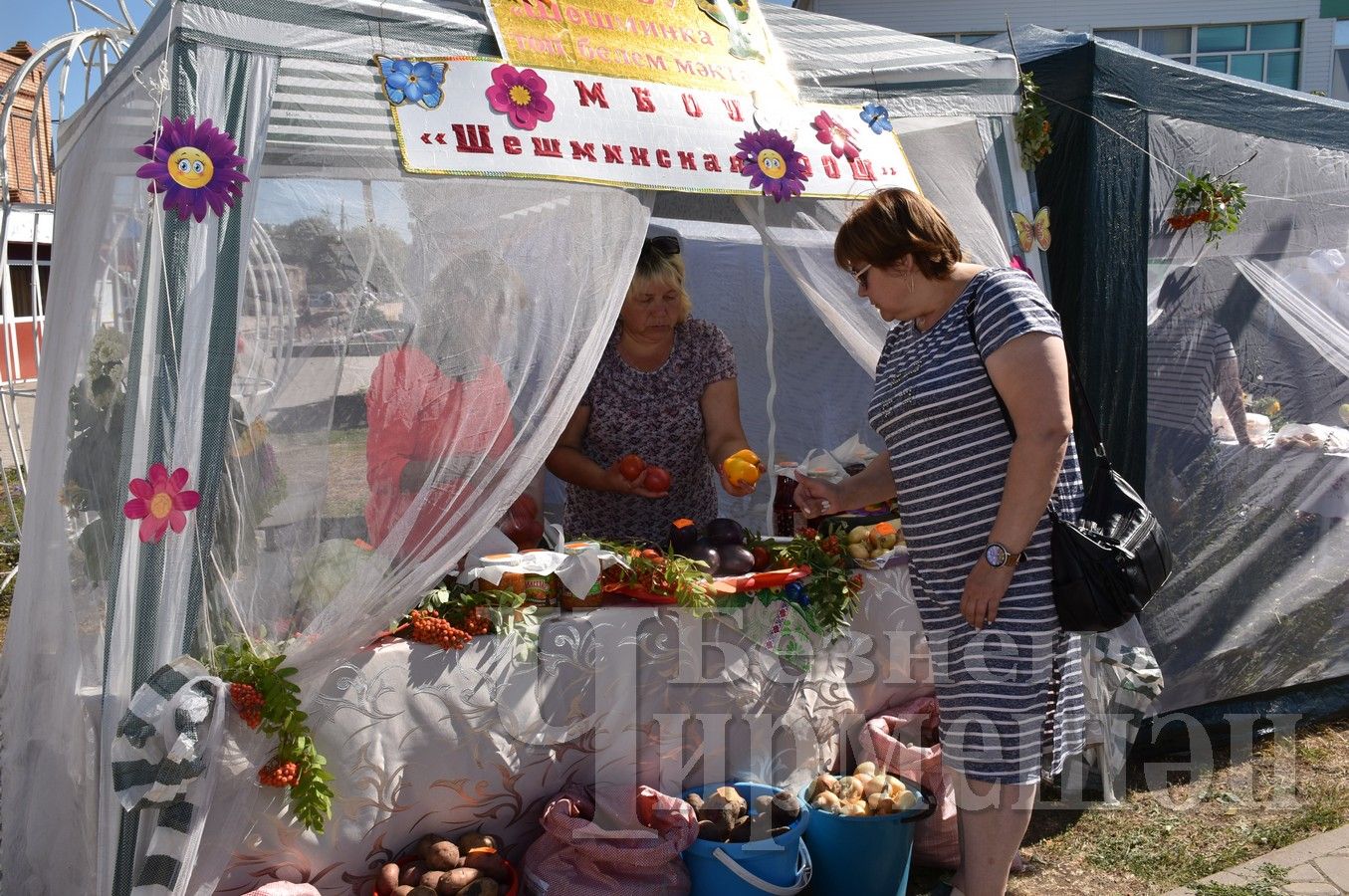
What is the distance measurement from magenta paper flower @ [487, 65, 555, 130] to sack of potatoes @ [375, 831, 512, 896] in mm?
1727

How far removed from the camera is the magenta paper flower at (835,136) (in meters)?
3.32

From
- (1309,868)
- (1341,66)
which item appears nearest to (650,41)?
(1309,868)

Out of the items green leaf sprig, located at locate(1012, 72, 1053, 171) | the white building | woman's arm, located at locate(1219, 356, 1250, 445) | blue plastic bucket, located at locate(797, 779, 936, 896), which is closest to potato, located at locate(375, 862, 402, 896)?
blue plastic bucket, located at locate(797, 779, 936, 896)

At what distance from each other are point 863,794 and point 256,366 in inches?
74.2

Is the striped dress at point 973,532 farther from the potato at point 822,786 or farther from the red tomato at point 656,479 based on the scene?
the red tomato at point 656,479

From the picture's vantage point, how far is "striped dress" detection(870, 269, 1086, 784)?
2.39 m

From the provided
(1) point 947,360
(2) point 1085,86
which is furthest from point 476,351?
(2) point 1085,86

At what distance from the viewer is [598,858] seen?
265cm

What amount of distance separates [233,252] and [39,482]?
1137mm

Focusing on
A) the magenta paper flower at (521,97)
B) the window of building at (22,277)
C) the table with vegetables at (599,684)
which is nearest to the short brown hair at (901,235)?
the magenta paper flower at (521,97)

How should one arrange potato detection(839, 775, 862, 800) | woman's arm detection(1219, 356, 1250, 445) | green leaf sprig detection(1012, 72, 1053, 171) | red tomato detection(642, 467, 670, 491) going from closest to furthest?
1. potato detection(839, 775, 862, 800)
2. red tomato detection(642, 467, 670, 491)
3. green leaf sprig detection(1012, 72, 1053, 171)
4. woman's arm detection(1219, 356, 1250, 445)

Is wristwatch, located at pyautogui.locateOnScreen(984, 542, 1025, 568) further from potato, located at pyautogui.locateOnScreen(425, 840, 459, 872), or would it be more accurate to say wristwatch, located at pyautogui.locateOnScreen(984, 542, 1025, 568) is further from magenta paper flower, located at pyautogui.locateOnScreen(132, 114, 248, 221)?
magenta paper flower, located at pyautogui.locateOnScreen(132, 114, 248, 221)

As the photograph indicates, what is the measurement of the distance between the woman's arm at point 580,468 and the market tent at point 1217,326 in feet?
5.33

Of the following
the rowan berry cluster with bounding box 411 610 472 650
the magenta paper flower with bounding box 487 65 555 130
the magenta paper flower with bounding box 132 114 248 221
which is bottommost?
the rowan berry cluster with bounding box 411 610 472 650
